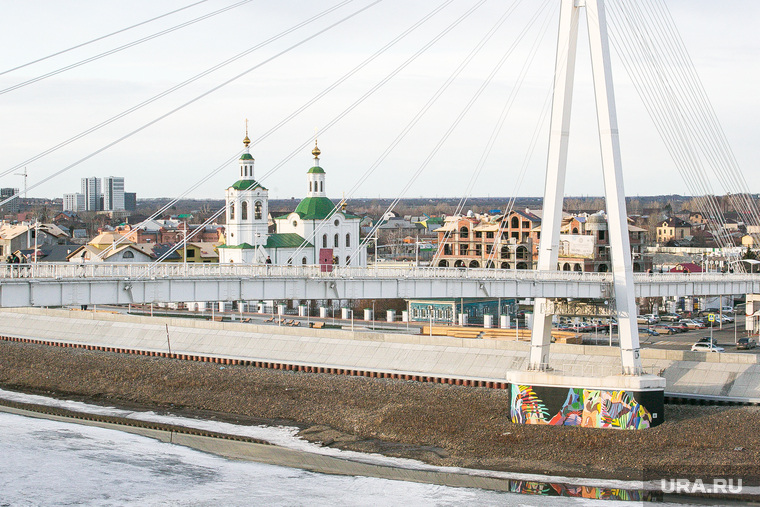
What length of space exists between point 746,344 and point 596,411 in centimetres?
1852

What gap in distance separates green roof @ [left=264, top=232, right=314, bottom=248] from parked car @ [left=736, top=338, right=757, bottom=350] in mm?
33159

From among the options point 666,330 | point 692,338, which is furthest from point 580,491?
point 666,330

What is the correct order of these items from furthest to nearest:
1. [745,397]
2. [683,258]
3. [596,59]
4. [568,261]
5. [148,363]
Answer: [683,258]
[568,261]
[148,363]
[745,397]
[596,59]

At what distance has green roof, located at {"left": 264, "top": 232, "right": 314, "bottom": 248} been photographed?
236 feet

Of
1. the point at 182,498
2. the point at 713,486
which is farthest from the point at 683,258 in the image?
the point at 182,498

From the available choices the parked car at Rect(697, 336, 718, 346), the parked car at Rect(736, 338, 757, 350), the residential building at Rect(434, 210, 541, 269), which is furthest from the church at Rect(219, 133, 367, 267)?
the parked car at Rect(736, 338, 757, 350)

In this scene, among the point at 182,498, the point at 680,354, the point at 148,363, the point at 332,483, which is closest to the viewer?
the point at 182,498

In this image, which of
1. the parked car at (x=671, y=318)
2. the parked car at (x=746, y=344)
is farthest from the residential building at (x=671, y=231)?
the parked car at (x=746, y=344)

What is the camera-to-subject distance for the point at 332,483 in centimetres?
2788

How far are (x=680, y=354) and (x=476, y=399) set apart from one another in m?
8.29

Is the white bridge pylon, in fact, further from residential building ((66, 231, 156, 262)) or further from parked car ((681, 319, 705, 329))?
residential building ((66, 231, 156, 262))

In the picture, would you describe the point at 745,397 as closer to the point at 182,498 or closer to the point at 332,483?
the point at 332,483

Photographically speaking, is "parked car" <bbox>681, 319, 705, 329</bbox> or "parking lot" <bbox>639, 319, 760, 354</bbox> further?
"parked car" <bbox>681, 319, 705, 329</bbox>

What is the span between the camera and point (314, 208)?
7488 centimetres
